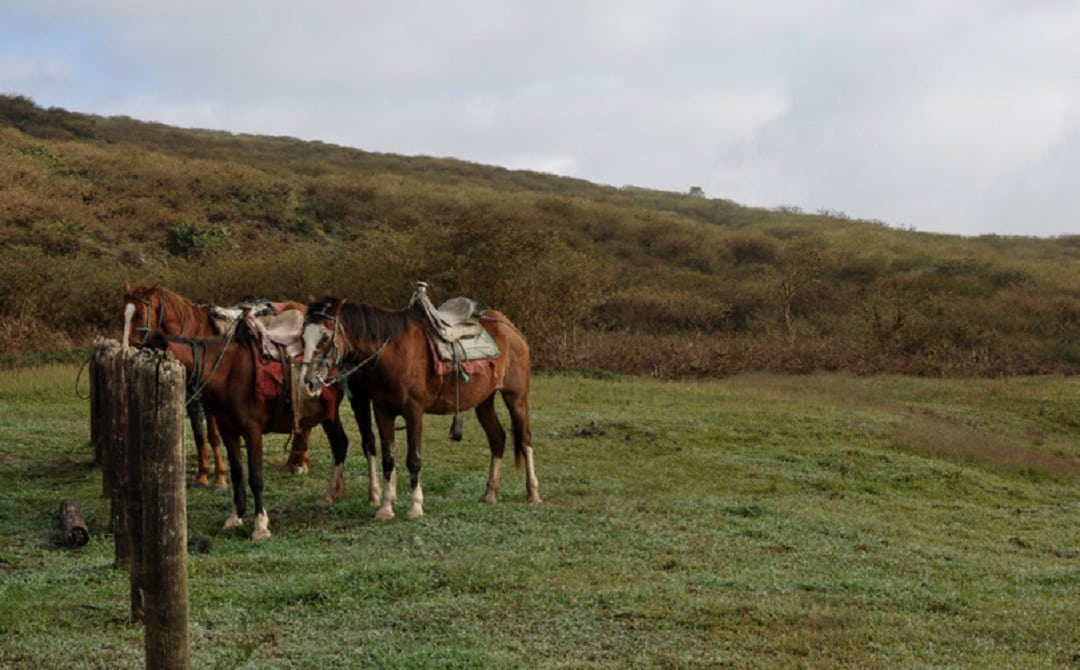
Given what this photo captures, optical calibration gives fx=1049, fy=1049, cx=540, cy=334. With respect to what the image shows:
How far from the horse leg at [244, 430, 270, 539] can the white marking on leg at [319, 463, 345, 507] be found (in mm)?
1265

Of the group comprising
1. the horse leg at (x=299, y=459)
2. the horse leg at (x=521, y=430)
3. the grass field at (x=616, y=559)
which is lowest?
→ the grass field at (x=616, y=559)

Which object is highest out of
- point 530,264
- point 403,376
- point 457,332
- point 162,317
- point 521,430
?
point 530,264

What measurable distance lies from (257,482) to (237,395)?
2.63ft

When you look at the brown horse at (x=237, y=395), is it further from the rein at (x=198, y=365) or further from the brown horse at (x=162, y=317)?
the brown horse at (x=162, y=317)

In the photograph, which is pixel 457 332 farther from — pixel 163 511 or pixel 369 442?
pixel 163 511

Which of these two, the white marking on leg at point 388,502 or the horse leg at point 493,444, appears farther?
the horse leg at point 493,444

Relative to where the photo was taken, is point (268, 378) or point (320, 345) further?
point (268, 378)

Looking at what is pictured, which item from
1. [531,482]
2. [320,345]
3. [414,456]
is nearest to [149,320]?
[320,345]

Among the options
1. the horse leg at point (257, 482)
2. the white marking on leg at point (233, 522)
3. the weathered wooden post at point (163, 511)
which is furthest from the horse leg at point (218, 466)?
the weathered wooden post at point (163, 511)

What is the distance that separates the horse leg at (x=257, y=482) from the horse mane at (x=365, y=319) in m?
1.27

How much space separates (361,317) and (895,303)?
27.2m

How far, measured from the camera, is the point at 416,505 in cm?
1022

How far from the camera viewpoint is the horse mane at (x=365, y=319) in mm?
9625

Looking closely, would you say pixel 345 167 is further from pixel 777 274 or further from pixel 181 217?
pixel 777 274
